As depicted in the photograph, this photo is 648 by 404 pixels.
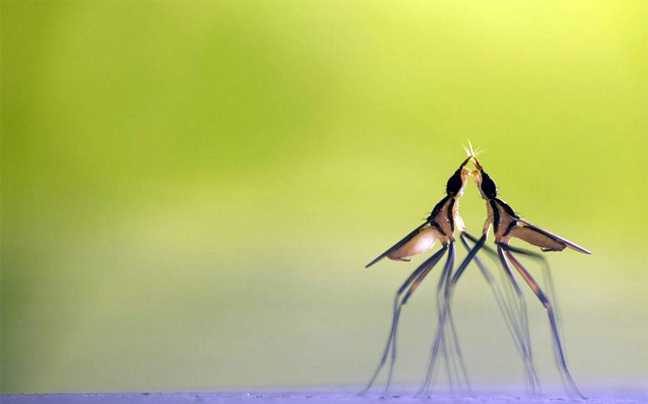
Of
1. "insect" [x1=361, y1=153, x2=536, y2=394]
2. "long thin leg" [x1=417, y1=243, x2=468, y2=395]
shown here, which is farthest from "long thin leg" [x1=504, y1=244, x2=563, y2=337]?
"long thin leg" [x1=417, y1=243, x2=468, y2=395]

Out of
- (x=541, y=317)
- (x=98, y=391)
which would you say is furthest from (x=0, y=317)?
(x=541, y=317)

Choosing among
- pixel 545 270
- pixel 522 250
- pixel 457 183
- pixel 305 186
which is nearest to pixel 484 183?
pixel 457 183

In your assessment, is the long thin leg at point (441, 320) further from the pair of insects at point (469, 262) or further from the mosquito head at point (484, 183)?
the mosquito head at point (484, 183)

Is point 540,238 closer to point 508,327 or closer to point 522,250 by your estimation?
point 522,250

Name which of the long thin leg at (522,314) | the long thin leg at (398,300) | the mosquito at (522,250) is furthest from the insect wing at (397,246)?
the long thin leg at (522,314)

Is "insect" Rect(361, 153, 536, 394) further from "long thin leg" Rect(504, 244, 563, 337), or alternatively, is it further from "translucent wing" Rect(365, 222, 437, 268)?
"long thin leg" Rect(504, 244, 563, 337)

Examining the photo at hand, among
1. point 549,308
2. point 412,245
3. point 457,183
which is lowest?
point 549,308
